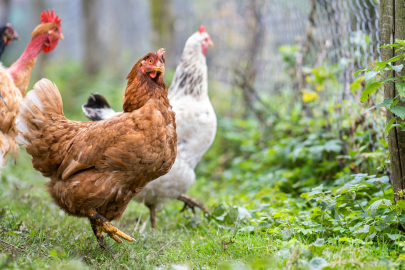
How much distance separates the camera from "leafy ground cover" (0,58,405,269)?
2513mm

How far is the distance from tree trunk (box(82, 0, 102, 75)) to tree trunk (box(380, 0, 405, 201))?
1261 centimetres

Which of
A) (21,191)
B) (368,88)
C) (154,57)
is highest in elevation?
(154,57)

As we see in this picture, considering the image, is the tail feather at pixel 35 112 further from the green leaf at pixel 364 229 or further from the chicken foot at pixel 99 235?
the green leaf at pixel 364 229

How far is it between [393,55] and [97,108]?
3.10 meters

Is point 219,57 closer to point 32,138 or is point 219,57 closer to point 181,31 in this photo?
point 181,31

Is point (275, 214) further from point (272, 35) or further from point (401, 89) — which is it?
point (272, 35)

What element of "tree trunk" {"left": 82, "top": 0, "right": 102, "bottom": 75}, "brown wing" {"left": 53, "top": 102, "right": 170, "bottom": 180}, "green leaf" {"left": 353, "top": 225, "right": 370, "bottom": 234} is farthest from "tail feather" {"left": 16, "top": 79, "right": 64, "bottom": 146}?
"tree trunk" {"left": 82, "top": 0, "right": 102, "bottom": 75}

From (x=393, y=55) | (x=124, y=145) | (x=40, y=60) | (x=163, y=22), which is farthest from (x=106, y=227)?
(x=40, y=60)

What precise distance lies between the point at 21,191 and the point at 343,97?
4.31m

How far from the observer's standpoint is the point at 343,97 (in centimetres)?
439

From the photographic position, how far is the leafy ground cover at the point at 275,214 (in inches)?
98.9

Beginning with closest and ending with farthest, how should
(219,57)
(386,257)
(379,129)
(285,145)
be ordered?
(386,257)
(379,129)
(285,145)
(219,57)

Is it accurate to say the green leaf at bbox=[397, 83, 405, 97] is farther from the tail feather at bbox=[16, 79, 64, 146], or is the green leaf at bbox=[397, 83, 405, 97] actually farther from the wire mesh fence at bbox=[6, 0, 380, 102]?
the tail feather at bbox=[16, 79, 64, 146]

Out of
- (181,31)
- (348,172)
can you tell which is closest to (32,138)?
(348,172)
